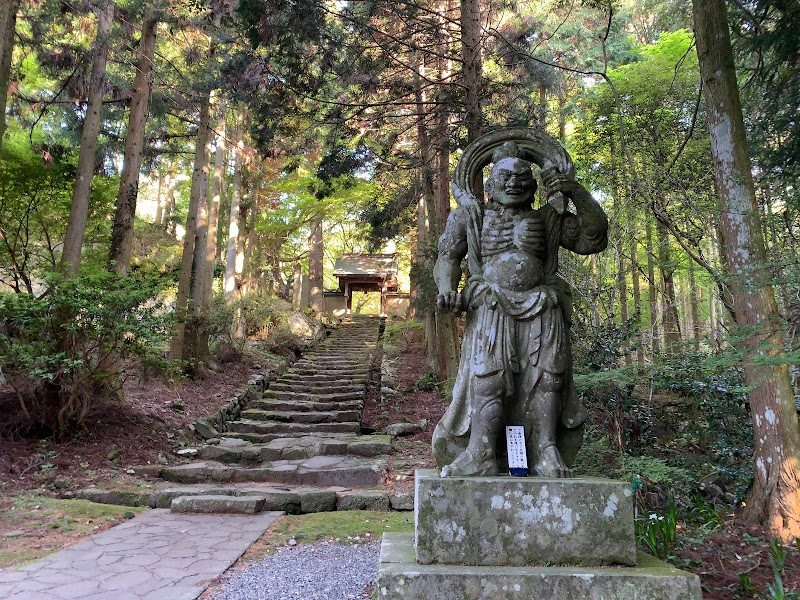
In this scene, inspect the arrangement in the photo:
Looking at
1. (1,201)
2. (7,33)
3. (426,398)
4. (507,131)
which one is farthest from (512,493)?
(1,201)

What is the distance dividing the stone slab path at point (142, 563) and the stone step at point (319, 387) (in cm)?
583

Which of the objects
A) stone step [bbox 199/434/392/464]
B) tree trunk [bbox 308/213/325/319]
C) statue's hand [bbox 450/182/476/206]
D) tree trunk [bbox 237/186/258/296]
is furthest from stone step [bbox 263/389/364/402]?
tree trunk [bbox 308/213/325/319]

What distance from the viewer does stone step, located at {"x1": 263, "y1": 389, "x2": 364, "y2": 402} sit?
33.2 ft

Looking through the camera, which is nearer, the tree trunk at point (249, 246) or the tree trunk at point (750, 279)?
the tree trunk at point (750, 279)

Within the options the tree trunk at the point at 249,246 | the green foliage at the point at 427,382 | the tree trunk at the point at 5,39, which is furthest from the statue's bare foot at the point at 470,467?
the tree trunk at the point at 249,246

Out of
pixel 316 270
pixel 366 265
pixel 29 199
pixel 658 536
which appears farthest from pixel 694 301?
pixel 366 265

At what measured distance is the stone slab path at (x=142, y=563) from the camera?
3176 millimetres

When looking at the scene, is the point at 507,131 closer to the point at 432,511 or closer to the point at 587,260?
the point at 432,511

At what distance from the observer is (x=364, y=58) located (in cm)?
820

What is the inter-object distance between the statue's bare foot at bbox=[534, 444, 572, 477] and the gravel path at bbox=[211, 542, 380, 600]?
1.42m

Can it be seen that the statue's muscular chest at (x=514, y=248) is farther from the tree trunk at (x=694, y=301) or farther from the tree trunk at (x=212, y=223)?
the tree trunk at (x=212, y=223)

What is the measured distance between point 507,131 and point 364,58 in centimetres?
573

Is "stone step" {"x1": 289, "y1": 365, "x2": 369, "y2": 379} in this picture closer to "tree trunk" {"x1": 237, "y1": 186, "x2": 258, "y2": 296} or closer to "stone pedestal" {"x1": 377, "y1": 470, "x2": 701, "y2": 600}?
"tree trunk" {"x1": 237, "y1": 186, "x2": 258, "y2": 296}

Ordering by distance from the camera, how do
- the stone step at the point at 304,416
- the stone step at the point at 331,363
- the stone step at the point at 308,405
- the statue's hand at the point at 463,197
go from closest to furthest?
the statue's hand at the point at 463,197 < the stone step at the point at 304,416 < the stone step at the point at 308,405 < the stone step at the point at 331,363
